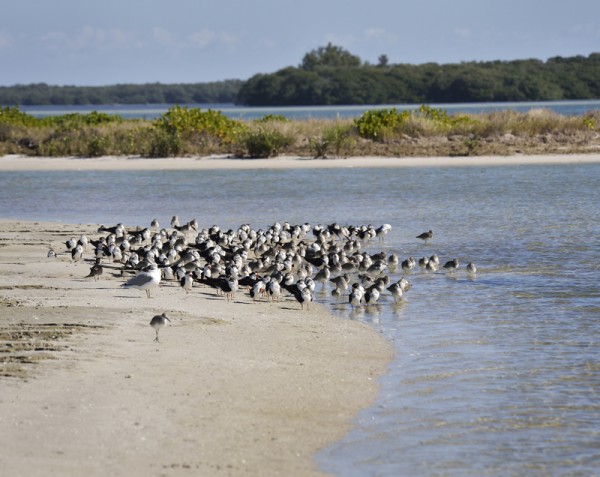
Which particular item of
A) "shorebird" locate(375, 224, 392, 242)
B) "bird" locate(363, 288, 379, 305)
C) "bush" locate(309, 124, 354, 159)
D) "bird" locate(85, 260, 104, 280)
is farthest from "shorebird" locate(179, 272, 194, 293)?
"bush" locate(309, 124, 354, 159)

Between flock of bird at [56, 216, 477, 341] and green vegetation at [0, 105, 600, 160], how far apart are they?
20.0 m

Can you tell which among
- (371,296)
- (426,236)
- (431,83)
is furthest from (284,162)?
(431,83)

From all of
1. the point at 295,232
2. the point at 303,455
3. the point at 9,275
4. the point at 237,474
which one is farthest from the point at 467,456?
the point at 295,232

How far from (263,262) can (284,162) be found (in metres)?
22.9

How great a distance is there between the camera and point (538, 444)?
27.6 ft

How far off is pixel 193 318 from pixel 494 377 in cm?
387

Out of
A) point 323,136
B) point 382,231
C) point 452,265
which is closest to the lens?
point 452,265

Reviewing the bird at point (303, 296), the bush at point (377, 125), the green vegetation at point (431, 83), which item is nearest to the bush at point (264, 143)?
the bush at point (377, 125)

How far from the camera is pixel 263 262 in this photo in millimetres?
17672

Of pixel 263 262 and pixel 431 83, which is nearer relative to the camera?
pixel 263 262

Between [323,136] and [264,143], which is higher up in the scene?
[323,136]

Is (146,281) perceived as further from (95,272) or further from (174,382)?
(174,382)

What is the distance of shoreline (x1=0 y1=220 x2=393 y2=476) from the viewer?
306 inches

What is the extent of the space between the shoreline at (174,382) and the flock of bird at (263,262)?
0.46 meters
